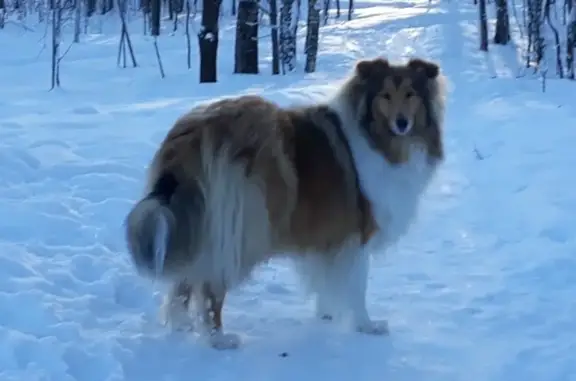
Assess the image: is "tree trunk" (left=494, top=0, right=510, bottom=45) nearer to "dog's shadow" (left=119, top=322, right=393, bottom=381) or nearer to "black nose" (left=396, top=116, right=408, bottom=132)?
"black nose" (left=396, top=116, right=408, bottom=132)

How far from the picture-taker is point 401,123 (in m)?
4.56

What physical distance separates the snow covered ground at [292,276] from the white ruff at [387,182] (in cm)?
53

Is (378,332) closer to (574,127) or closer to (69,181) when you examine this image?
(69,181)

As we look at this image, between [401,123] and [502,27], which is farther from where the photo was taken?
[502,27]

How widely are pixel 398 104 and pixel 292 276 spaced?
141 cm

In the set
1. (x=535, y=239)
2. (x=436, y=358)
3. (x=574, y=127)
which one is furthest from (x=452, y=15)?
(x=436, y=358)

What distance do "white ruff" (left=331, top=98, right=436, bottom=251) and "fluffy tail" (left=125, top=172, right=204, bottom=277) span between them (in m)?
1.05

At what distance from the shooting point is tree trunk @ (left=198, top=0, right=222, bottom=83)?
1435 cm

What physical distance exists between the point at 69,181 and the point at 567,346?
414cm

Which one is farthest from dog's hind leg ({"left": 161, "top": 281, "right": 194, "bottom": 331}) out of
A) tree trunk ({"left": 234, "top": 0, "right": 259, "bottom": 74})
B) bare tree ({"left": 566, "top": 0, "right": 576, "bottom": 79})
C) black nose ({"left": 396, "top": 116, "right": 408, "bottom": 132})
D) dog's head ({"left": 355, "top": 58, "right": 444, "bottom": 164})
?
bare tree ({"left": 566, "top": 0, "right": 576, "bottom": 79})

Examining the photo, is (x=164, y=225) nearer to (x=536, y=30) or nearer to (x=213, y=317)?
(x=213, y=317)

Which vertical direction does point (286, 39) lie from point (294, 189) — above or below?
below

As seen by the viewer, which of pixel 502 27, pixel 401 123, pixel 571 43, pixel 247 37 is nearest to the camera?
pixel 401 123

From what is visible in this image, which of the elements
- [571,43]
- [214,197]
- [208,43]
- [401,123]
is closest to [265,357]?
[214,197]
